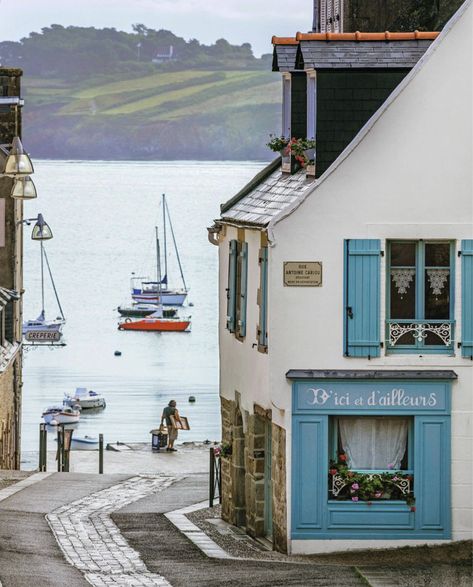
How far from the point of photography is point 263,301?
24.2 metres

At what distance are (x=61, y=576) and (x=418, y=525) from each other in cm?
519

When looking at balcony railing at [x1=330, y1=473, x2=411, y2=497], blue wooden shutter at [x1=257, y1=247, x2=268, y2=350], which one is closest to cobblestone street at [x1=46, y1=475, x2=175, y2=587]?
balcony railing at [x1=330, y1=473, x2=411, y2=497]

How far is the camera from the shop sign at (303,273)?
23156 millimetres

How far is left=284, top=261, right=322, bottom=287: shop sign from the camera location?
76.0 feet

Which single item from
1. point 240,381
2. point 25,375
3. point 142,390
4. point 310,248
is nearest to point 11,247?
point 240,381

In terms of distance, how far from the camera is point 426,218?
23188mm

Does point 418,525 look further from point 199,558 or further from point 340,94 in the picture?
point 340,94

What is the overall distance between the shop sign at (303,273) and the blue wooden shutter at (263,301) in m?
0.83

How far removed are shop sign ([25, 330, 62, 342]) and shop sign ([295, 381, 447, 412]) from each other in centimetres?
10002

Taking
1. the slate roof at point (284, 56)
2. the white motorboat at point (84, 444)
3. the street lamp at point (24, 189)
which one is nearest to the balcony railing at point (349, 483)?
the slate roof at point (284, 56)

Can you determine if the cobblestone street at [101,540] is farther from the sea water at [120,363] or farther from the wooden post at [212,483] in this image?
the sea water at [120,363]

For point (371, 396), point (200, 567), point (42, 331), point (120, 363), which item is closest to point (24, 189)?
point (371, 396)

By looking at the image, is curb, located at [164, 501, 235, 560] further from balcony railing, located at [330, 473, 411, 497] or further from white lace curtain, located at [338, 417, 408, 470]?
white lace curtain, located at [338, 417, 408, 470]

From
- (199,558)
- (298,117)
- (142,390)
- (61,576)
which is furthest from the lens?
(142,390)
